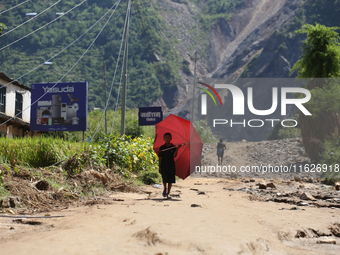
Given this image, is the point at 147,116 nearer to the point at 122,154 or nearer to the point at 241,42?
the point at 122,154

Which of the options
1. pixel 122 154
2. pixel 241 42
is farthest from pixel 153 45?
pixel 122 154

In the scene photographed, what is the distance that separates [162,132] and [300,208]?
12.3ft

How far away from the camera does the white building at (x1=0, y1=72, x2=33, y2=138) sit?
21.9 m

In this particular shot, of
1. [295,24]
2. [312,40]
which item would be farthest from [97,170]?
[295,24]

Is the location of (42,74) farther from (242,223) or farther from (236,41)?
(236,41)

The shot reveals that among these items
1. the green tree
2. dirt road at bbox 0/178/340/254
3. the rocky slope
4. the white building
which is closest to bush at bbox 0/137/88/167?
dirt road at bbox 0/178/340/254

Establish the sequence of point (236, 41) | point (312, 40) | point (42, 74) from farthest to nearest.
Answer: point (236, 41) < point (42, 74) < point (312, 40)

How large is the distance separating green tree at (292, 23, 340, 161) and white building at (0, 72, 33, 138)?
15.9 metres

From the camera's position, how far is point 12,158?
9453 mm

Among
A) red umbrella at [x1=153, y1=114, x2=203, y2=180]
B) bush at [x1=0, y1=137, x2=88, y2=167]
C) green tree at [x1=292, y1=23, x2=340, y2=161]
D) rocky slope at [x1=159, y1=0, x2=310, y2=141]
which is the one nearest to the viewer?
red umbrella at [x1=153, y1=114, x2=203, y2=180]

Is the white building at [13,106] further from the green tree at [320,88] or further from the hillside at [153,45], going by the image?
the hillside at [153,45]

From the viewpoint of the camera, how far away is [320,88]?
1664 centimetres

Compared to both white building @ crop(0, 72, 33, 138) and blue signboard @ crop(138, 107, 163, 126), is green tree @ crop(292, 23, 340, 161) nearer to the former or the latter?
blue signboard @ crop(138, 107, 163, 126)

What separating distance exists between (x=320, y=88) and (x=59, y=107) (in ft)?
49.5
